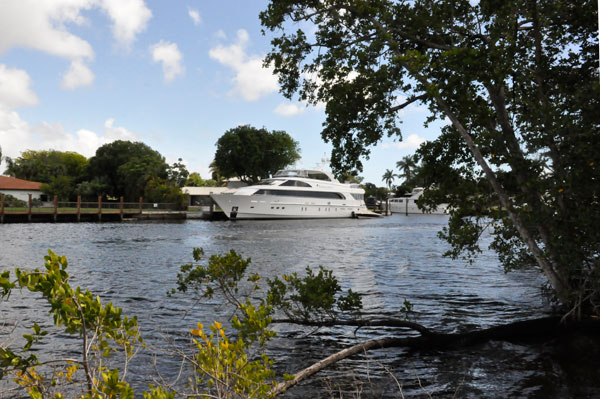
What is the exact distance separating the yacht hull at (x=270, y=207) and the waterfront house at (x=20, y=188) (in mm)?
31007

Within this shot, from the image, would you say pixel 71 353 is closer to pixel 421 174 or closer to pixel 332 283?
pixel 332 283

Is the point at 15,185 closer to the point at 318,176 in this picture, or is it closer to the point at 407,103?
the point at 318,176

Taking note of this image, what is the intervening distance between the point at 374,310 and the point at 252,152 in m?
60.1

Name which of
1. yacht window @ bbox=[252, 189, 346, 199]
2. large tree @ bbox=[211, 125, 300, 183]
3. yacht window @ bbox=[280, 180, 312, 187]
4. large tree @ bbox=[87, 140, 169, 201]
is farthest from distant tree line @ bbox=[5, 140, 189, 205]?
yacht window @ bbox=[280, 180, 312, 187]

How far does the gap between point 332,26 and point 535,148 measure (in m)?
4.96

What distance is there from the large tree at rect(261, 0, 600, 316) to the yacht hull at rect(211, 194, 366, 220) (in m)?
43.4

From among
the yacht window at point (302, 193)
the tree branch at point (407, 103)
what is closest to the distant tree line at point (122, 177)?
the yacht window at point (302, 193)

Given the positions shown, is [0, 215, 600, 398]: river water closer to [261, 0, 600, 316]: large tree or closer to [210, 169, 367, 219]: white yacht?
[261, 0, 600, 316]: large tree

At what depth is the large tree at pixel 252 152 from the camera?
69.8m

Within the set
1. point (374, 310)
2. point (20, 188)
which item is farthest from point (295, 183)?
point (374, 310)

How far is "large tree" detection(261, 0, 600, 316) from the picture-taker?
24.1ft

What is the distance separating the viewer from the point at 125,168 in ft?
211

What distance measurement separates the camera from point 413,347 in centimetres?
822

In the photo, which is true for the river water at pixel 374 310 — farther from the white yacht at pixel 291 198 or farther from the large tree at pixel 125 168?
the large tree at pixel 125 168
